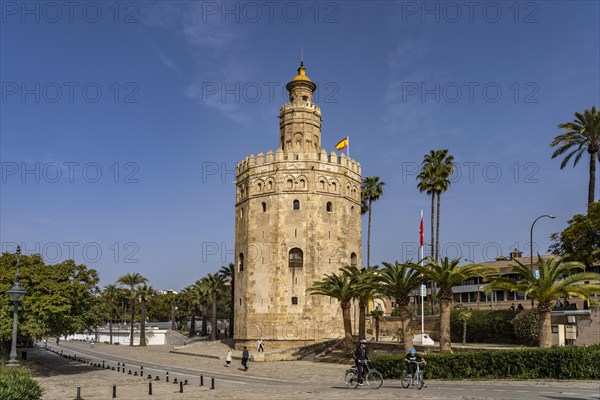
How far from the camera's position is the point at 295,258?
52188 mm

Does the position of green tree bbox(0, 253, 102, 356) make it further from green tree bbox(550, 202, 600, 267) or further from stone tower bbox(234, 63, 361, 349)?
green tree bbox(550, 202, 600, 267)

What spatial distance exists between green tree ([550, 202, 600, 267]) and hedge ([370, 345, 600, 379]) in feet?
66.9

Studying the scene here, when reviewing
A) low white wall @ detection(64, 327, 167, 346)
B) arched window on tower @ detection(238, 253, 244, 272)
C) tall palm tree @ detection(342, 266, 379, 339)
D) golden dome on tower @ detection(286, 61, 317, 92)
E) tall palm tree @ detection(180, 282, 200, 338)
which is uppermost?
golden dome on tower @ detection(286, 61, 317, 92)

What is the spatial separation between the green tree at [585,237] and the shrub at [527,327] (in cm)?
502

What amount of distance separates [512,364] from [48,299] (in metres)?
26.9

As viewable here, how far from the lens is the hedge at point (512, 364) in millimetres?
21922

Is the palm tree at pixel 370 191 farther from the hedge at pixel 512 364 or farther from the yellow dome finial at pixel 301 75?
the hedge at pixel 512 364

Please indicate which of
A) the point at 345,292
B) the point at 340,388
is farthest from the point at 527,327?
the point at 340,388

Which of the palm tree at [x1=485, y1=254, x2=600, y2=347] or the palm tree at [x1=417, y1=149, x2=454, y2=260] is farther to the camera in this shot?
the palm tree at [x1=417, y1=149, x2=454, y2=260]

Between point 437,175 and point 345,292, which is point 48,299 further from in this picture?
point 437,175

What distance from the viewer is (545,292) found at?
27.3 metres

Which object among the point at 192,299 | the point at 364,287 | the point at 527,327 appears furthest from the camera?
the point at 192,299

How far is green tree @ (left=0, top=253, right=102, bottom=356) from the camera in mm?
33688

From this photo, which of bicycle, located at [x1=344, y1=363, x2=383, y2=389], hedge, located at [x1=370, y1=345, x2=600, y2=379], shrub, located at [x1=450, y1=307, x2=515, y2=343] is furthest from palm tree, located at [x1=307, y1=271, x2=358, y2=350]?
bicycle, located at [x1=344, y1=363, x2=383, y2=389]
